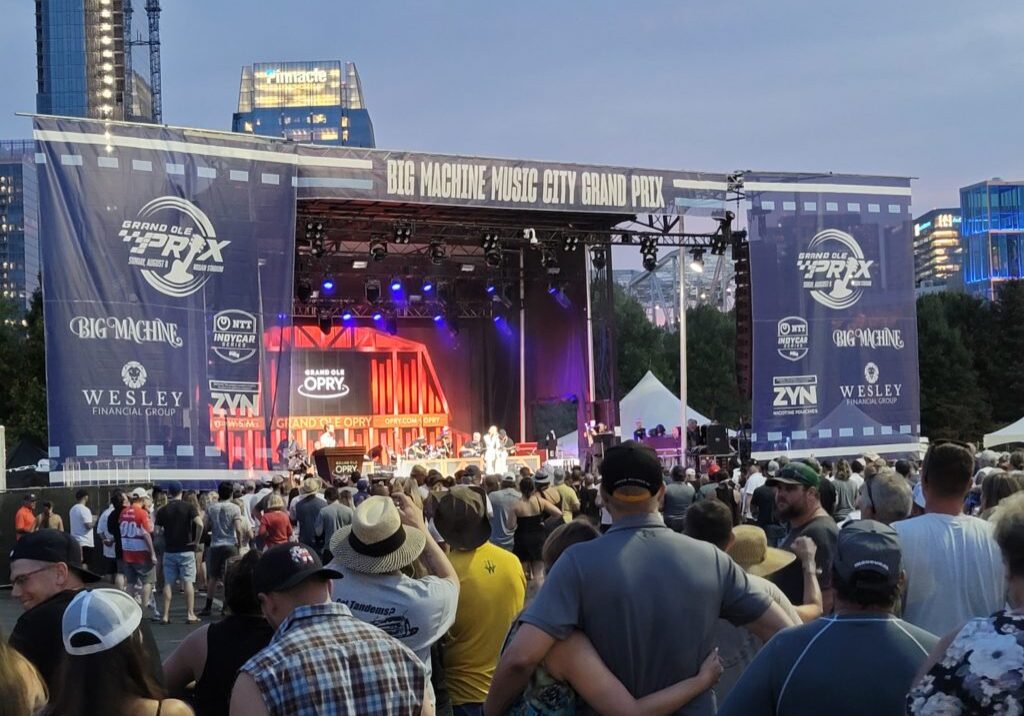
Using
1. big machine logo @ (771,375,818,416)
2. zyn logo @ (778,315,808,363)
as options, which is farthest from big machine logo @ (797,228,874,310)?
big machine logo @ (771,375,818,416)

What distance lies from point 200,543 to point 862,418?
13.1 meters

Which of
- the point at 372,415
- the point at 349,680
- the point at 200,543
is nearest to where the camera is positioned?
the point at 349,680

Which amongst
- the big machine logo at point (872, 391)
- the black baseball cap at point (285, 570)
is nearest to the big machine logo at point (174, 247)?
the big machine logo at point (872, 391)

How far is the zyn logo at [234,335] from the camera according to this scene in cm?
1894

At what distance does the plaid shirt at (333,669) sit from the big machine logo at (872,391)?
21.4m

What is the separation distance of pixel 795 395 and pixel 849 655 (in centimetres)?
2066

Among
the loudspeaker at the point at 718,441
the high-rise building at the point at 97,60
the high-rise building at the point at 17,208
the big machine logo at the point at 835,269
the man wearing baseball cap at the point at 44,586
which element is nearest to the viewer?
the man wearing baseball cap at the point at 44,586

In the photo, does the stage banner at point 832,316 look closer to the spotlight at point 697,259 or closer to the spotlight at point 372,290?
the spotlight at point 697,259

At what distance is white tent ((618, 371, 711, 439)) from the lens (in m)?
28.6

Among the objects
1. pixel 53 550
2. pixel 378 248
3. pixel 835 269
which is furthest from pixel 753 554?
pixel 835 269

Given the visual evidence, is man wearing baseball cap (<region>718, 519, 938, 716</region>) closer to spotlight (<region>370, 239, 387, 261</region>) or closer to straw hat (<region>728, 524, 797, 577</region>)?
straw hat (<region>728, 524, 797, 577</region>)

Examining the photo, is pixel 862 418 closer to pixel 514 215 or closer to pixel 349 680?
pixel 514 215

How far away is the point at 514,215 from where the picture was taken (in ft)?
76.9

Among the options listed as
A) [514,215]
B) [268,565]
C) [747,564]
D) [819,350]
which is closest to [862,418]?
[819,350]
